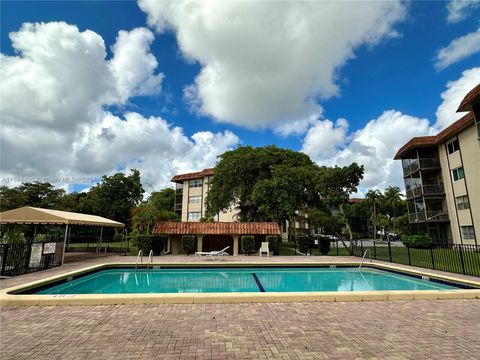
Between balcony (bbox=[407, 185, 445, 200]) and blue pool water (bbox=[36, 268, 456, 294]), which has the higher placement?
balcony (bbox=[407, 185, 445, 200])

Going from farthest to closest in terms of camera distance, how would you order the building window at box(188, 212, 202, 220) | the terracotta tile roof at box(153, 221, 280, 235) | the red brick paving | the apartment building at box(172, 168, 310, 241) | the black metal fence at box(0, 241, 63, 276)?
the building window at box(188, 212, 202, 220) → the apartment building at box(172, 168, 310, 241) → the terracotta tile roof at box(153, 221, 280, 235) → the black metal fence at box(0, 241, 63, 276) → the red brick paving

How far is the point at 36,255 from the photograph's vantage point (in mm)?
11914

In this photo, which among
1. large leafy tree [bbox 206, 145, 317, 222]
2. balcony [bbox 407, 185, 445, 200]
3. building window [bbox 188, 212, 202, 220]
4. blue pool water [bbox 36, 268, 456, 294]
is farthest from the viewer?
building window [bbox 188, 212, 202, 220]

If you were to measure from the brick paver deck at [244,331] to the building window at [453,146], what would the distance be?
24636 mm

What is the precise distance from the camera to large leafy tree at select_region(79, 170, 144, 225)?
39219 millimetres

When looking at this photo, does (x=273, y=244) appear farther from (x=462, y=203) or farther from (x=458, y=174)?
(x=458, y=174)

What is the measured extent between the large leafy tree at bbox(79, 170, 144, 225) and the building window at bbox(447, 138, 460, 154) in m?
38.8

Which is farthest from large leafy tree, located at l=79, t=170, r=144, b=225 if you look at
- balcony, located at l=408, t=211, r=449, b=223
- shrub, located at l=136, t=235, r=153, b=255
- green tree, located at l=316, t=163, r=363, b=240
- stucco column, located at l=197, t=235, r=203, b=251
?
Result: balcony, located at l=408, t=211, r=449, b=223

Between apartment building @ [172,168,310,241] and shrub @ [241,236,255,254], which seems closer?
shrub @ [241,236,255,254]

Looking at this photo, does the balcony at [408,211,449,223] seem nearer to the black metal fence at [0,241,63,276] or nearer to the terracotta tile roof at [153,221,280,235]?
the terracotta tile roof at [153,221,280,235]

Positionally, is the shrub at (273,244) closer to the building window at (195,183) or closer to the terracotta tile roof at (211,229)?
the terracotta tile roof at (211,229)

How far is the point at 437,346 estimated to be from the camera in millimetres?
4219


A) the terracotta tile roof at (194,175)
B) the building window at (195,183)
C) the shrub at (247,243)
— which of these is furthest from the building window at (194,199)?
the shrub at (247,243)

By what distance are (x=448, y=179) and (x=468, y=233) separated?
5.48 m
